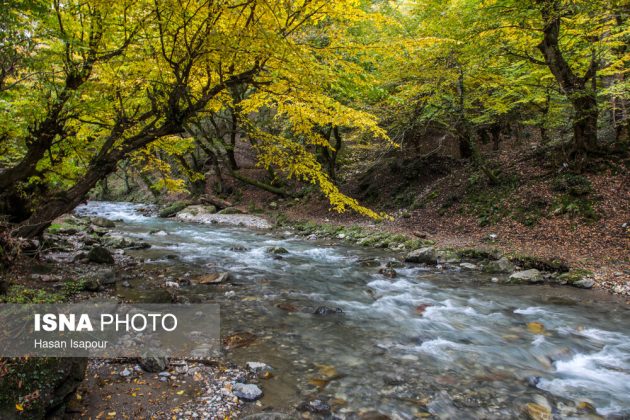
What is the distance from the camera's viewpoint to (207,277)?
9.55 metres

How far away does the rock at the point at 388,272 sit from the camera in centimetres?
1042

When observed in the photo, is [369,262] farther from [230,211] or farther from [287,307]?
[230,211]

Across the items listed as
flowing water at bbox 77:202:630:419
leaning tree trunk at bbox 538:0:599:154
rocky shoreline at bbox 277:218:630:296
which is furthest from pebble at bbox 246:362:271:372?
leaning tree trunk at bbox 538:0:599:154

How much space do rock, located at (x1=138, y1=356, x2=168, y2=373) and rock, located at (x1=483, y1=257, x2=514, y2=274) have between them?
8626 millimetres

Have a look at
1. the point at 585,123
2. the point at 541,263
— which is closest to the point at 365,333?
the point at 541,263

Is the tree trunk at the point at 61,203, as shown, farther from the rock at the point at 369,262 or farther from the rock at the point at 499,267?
the rock at the point at 499,267

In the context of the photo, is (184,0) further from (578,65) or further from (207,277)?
(578,65)

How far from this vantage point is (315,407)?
4277 mm

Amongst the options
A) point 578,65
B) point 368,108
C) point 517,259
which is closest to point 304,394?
point 517,259

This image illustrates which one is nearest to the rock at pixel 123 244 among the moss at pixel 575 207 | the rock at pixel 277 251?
the rock at pixel 277 251

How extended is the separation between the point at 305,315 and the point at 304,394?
2810mm

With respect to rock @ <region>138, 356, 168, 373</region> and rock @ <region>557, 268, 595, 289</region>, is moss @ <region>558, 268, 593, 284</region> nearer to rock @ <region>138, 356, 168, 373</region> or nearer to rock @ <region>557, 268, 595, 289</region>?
rock @ <region>557, 268, 595, 289</region>

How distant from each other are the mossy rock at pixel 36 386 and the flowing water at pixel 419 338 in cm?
195

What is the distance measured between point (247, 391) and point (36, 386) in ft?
6.63
